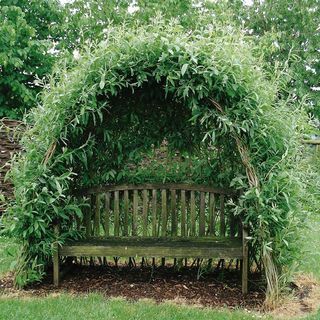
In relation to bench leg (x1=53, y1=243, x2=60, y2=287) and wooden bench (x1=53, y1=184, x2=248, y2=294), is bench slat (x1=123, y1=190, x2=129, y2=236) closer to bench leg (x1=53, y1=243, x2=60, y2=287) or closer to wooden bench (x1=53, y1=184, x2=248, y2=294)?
wooden bench (x1=53, y1=184, x2=248, y2=294)

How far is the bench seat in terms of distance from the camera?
455cm

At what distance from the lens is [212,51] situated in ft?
14.0

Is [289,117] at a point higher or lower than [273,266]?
higher

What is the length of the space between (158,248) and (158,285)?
515 millimetres

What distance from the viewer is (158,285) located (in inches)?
193

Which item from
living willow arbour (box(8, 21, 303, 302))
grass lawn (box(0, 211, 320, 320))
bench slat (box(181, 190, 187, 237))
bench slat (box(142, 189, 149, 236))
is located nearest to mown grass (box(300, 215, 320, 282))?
grass lawn (box(0, 211, 320, 320))

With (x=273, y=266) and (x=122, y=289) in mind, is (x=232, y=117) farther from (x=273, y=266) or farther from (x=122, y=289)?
(x=122, y=289)

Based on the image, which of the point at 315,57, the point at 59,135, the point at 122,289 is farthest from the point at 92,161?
the point at 315,57

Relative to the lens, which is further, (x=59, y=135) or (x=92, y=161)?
(x=92, y=161)

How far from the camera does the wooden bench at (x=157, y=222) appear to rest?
4688 mm

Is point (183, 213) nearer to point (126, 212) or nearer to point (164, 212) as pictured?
point (164, 212)

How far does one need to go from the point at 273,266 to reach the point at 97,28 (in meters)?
8.77

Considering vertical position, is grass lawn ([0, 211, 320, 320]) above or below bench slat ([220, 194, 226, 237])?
below

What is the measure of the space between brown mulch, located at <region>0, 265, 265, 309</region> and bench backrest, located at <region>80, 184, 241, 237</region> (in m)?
0.45
